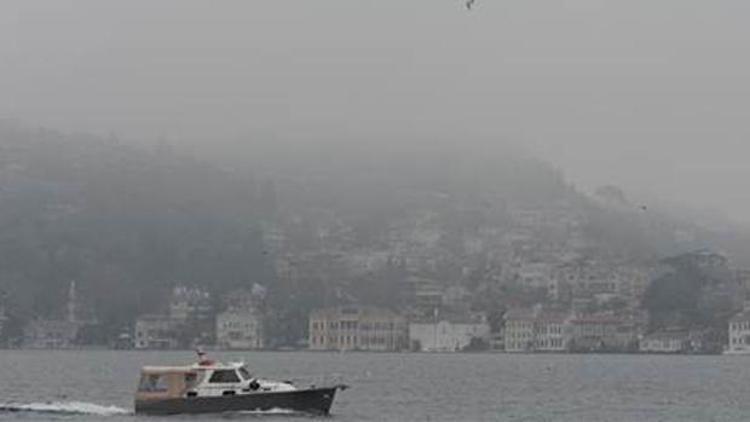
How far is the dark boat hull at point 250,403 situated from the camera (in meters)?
86.5

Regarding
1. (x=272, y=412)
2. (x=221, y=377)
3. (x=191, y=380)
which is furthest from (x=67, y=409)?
(x=272, y=412)

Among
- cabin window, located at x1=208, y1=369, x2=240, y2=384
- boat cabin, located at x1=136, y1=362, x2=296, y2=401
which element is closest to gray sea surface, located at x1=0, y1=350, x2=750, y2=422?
boat cabin, located at x1=136, y1=362, x2=296, y2=401

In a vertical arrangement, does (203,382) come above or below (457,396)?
above

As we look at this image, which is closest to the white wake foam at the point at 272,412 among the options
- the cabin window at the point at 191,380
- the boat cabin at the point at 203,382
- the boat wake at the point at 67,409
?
the boat cabin at the point at 203,382

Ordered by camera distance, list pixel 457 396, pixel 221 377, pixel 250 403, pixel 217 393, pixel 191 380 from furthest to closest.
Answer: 1. pixel 457 396
2. pixel 191 380
3. pixel 221 377
4. pixel 217 393
5. pixel 250 403

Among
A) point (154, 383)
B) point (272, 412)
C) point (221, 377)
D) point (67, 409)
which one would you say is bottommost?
point (67, 409)

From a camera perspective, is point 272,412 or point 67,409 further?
point 67,409

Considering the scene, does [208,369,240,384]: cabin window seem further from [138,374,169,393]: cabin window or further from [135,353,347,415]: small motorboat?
[138,374,169,393]: cabin window

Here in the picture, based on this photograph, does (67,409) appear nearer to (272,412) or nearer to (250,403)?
(250,403)

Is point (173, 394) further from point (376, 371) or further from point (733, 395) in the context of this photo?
point (376, 371)

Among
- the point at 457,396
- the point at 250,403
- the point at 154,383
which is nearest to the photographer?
the point at 250,403

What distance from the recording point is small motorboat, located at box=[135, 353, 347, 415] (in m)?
86.6

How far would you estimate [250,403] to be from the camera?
8644 cm

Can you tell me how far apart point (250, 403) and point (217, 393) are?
7.15 ft
